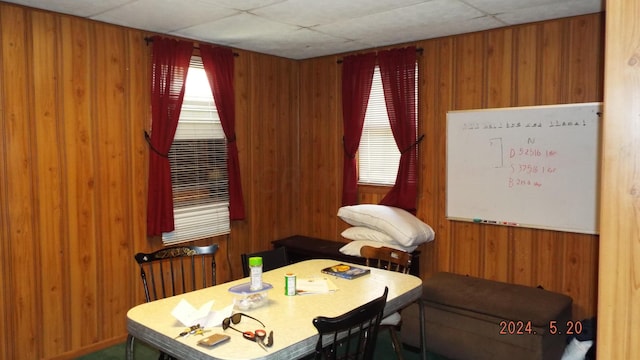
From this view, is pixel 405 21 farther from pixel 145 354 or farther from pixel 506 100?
pixel 145 354

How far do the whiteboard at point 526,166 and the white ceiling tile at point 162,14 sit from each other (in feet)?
6.98

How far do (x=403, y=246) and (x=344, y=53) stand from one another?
6.71 ft

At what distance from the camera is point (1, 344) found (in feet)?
10.8

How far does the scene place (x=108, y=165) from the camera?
3773 millimetres

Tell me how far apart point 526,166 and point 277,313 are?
2.40 m

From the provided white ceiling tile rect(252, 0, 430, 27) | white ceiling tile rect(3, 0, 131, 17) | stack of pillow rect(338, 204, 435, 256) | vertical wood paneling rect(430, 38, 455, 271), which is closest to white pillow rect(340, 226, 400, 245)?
stack of pillow rect(338, 204, 435, 256)

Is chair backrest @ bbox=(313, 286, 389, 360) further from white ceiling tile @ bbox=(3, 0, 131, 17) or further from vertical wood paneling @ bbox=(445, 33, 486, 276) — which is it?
white ceiling tile @ bbox=(3, 0, 131, 17)

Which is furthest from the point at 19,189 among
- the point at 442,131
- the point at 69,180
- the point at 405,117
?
the point at 442,131

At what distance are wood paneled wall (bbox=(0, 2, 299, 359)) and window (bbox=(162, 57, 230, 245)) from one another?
0.95 feet

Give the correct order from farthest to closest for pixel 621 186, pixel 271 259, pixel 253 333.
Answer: pixel 271 259 → pixel 253 333 → pixel 621 186

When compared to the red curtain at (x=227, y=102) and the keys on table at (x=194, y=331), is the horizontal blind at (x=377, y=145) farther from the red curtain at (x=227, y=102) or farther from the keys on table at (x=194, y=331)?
the keys on table at (x=194, y=331)

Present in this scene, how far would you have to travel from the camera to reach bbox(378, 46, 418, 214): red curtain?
14.4 feet

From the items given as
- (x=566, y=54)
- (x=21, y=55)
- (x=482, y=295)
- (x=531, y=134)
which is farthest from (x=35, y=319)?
(x=566, y=54)

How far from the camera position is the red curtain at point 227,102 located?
4.38 meters
